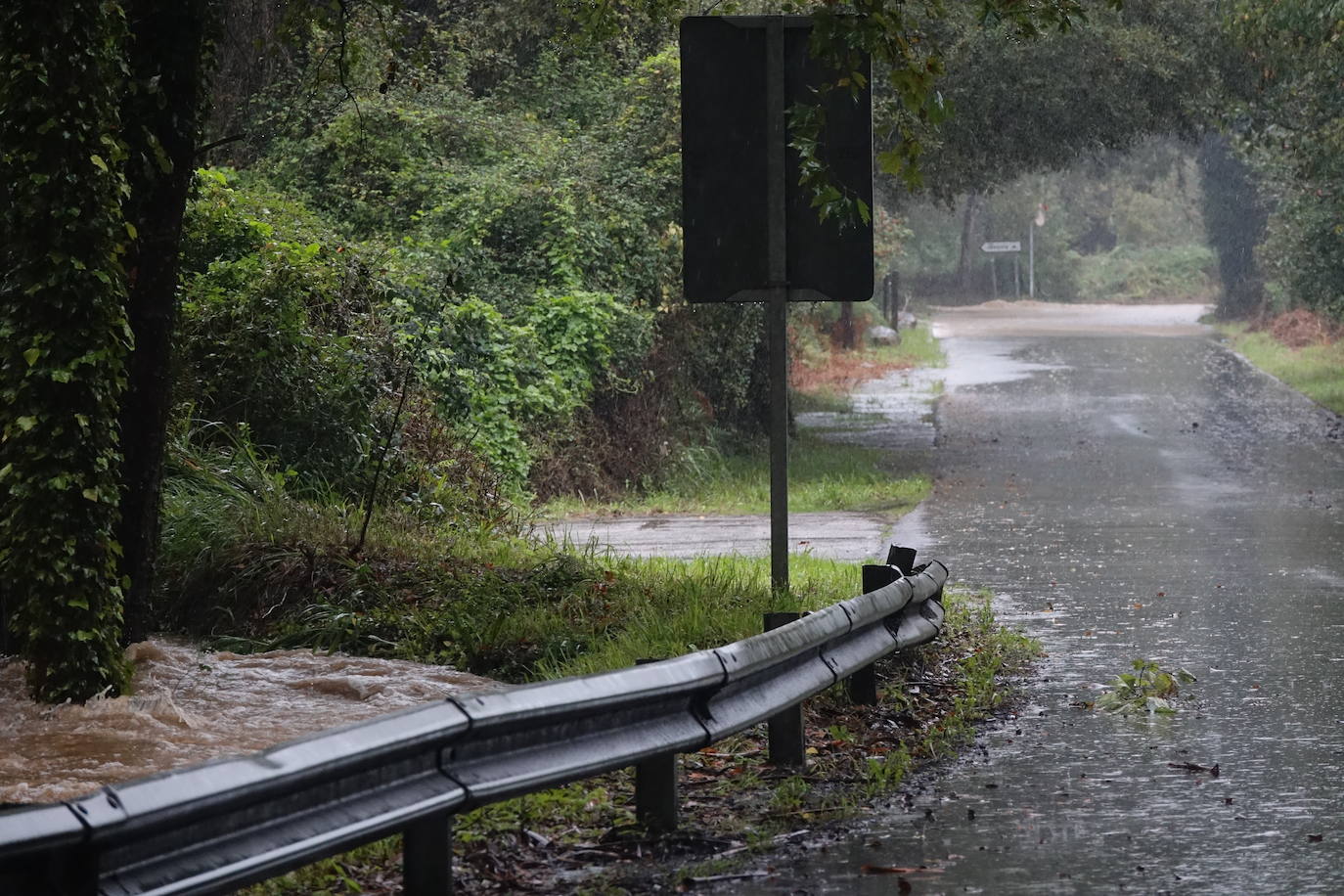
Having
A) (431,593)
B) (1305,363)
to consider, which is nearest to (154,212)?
(431,593)

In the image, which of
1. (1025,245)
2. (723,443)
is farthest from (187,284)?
(1025,245)

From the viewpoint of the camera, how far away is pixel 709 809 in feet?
21.6

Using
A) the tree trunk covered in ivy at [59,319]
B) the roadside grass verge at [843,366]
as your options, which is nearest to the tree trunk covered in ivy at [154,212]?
the tree trunk covered in ivy at [59,319]

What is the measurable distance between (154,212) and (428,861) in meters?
5.16

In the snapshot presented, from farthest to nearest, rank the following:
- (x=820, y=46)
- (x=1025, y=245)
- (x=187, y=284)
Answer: (x=1025, y=245), (x=187, y=284), (x=820, y=46)

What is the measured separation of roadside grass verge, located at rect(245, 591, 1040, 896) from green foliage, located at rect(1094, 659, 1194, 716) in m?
0.52

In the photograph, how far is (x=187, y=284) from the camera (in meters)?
14.9

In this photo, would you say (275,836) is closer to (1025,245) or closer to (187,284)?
(187,284)

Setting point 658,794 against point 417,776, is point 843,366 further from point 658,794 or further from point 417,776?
point 417,776

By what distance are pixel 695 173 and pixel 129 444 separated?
133 inches

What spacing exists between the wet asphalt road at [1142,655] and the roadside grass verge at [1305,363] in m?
5.77

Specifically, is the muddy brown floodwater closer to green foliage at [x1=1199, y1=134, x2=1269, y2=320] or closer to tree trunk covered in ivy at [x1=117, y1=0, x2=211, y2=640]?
tree trunk covered in ivy at [x1=117, y1=0, x2=211, y2=640]

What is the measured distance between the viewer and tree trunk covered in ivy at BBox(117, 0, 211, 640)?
29.9 feet

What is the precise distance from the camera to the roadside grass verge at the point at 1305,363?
32.8 meters
